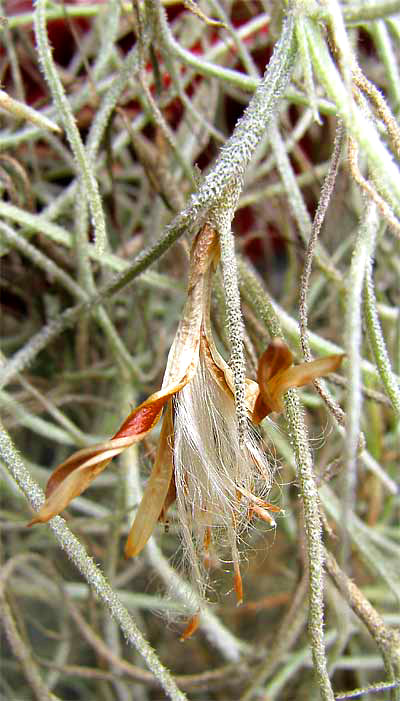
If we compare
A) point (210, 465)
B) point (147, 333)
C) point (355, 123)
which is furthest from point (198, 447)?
point (147, 333)

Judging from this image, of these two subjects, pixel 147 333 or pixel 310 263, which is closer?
pixel 310 263

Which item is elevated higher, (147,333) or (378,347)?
(147,333)

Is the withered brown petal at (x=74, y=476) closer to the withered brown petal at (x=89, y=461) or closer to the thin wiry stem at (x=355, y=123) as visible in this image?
the withered brown petal at (x=89, y=461)

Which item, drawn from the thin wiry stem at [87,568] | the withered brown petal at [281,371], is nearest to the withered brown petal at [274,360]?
the withered brown petal at [281,371]

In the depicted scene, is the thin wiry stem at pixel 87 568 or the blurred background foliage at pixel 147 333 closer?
the thin wiry stem at pixel 87 568

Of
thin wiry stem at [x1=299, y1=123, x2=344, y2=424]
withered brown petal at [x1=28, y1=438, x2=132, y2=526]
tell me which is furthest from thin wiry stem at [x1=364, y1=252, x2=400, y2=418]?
withered brown petal at [x1=28, y1=438, x2=132, y2=526]

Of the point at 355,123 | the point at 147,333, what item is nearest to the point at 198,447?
the point at 355,123

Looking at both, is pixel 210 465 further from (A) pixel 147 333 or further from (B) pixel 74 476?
(A) pixel 147 333
